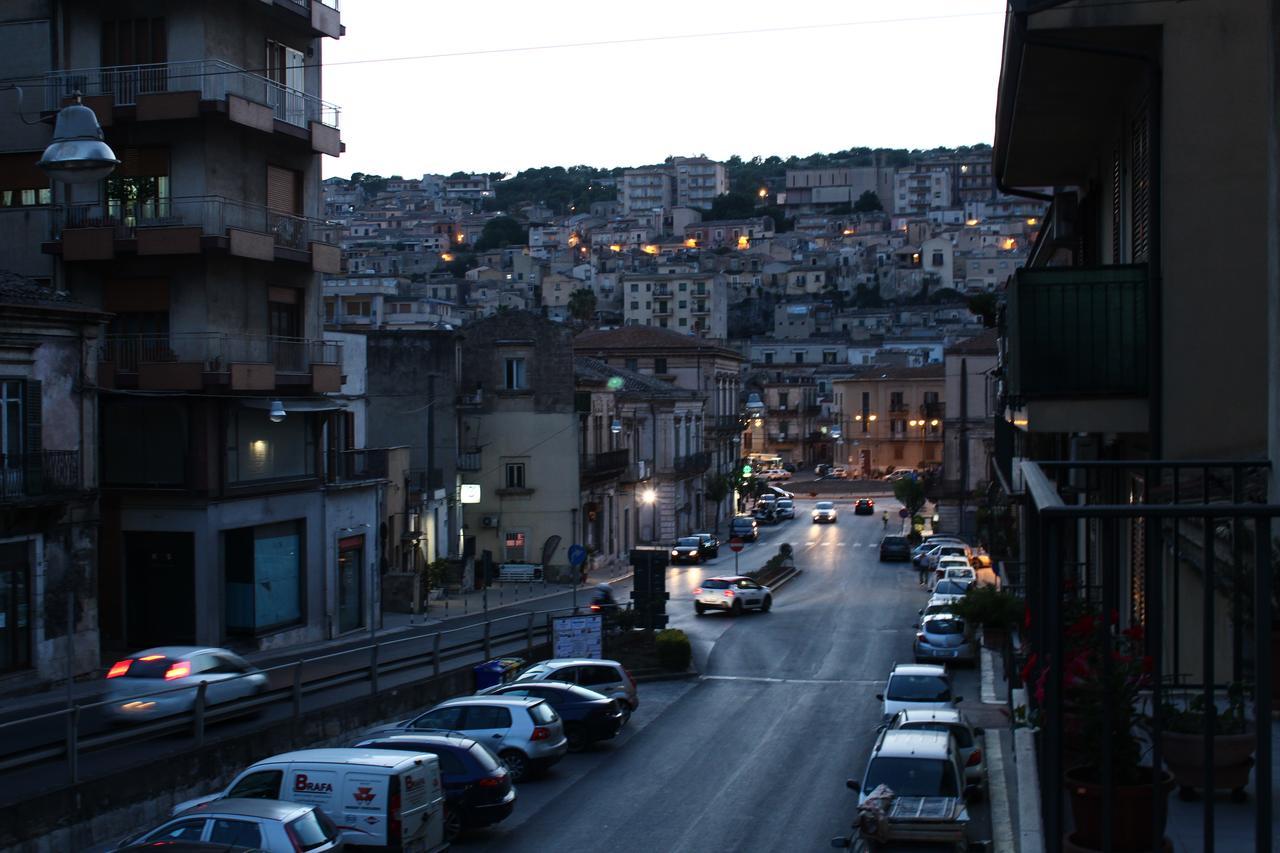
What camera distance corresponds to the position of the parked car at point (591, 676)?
2831cm

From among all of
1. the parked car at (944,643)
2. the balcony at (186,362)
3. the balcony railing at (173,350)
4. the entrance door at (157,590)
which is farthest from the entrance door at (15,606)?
the parked car at (944,643)

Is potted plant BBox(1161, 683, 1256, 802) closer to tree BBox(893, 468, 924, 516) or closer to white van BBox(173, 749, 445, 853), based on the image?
white van BBox(173, 749, 445, 853)

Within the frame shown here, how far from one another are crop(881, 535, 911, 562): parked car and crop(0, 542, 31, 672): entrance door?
42.9 metres

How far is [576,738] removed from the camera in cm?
2605

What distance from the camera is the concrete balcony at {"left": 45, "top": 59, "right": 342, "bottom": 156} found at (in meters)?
32.6

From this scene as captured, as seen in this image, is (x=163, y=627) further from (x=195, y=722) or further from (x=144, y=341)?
(x=195, y=722)

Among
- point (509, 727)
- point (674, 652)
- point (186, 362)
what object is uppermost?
point (186, 362)

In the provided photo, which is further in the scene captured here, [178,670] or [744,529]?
[744,529]

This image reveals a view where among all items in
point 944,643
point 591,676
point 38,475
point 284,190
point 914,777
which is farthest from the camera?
point 284,190

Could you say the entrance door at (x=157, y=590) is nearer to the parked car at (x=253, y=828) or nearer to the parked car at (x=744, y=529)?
the parked car at (x=253, y=828)

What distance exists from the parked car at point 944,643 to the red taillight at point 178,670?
18251mm

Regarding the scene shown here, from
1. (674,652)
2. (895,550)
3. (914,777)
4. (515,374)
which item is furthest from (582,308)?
(914,777)

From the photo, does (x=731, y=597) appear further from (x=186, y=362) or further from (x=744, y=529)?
(x=744, y=529)

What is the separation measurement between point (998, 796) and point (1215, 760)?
15765mm
